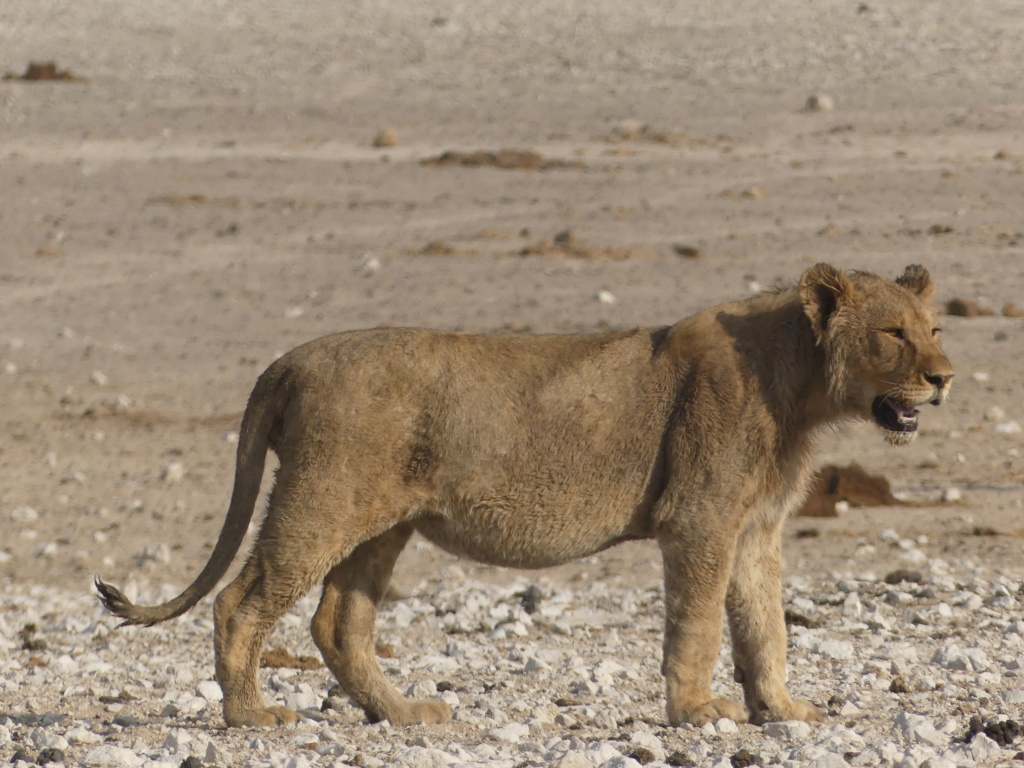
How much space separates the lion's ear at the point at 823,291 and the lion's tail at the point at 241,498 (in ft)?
6.73

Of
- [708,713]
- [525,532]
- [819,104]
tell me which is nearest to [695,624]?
[708,713]

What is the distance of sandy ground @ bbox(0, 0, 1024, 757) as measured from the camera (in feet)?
41.9

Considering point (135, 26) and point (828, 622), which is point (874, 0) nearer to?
point (135, 26)

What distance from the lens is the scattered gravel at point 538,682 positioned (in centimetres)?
609

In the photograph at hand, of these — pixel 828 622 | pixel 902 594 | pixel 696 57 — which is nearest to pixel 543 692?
pixel 828 622

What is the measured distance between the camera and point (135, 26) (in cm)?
3619

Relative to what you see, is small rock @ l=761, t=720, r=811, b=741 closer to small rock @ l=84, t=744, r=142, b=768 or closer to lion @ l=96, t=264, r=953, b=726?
lion @ l=96, t=264, r=953, b=726

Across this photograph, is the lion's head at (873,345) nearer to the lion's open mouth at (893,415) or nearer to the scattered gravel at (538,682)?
the lion's open mouth at (893,415)

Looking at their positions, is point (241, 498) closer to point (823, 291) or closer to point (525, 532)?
point (525, 532)

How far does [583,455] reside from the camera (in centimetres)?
673

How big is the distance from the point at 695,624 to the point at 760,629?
1.43ft

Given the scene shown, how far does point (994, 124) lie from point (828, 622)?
1812 cm

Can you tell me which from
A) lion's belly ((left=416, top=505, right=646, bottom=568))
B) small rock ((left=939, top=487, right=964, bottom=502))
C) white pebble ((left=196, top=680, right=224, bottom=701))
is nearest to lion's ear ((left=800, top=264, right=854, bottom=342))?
lion's belly ((left=416, top=505, right=646, bottom=568))

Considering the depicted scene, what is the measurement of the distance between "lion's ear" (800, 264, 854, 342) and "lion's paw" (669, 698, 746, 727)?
143 cm
